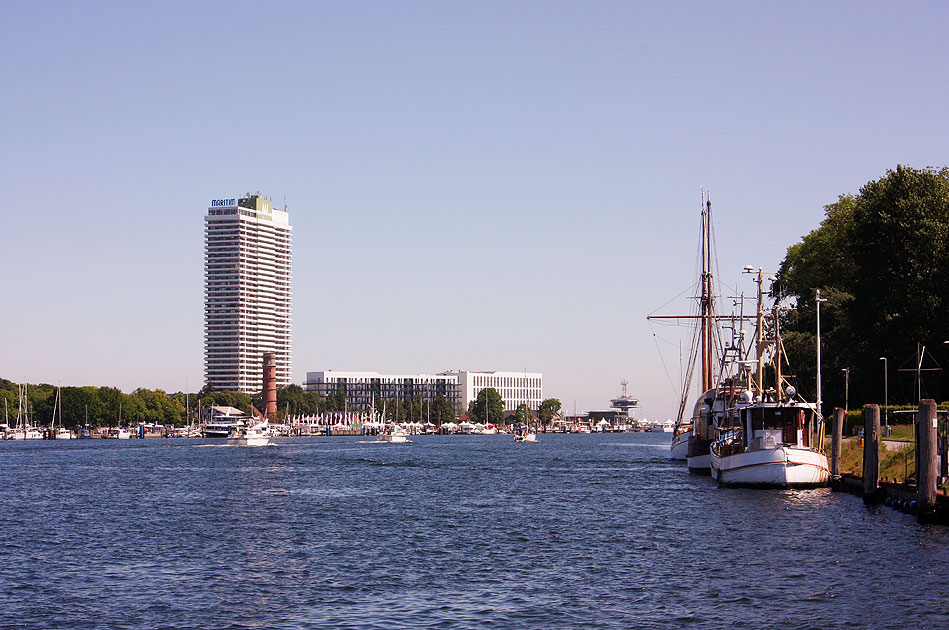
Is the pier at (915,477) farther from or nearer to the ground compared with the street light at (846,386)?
nearer to the ground

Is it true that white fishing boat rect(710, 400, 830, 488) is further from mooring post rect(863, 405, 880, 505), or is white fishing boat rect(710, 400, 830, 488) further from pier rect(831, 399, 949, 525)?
mooring post rect(863, 405, 880, 505)

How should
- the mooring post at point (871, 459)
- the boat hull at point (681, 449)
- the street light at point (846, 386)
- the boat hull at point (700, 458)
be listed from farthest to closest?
1. the boat hull at point (681, 449)
2. the street light at point (846, 386)
3. the boat hull at point (700, 458)
4. the mooring post at point (871, 459)

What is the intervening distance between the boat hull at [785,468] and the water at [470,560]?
37.2 inches

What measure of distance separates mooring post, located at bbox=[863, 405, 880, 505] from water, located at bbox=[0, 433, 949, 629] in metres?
1.22

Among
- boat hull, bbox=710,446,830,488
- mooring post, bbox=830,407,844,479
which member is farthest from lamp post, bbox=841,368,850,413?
boat hull, bbox=710,446,830,488

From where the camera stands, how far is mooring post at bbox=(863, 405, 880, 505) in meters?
52.3

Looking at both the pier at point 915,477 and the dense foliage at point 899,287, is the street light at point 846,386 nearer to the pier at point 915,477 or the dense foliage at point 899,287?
the dense foliage at point 899,287

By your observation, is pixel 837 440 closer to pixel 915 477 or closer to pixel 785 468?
pixel 785 468

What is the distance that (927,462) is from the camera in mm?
43281

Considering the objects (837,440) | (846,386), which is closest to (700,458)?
(846,386)

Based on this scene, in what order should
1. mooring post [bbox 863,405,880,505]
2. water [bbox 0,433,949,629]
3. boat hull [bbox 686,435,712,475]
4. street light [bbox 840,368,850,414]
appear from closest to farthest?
1. water [bbox 0,433,949,629]
2. mooring post [bbox 863,405,880,505]
3. boat hull [bbox 686,435,712,475]
4. street light [bbox 840,368,850,414]

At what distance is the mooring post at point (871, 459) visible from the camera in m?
52.3

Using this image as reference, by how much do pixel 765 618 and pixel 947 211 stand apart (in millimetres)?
70898

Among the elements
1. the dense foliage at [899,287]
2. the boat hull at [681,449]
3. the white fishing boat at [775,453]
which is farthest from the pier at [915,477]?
the boat hull at [681,449]
